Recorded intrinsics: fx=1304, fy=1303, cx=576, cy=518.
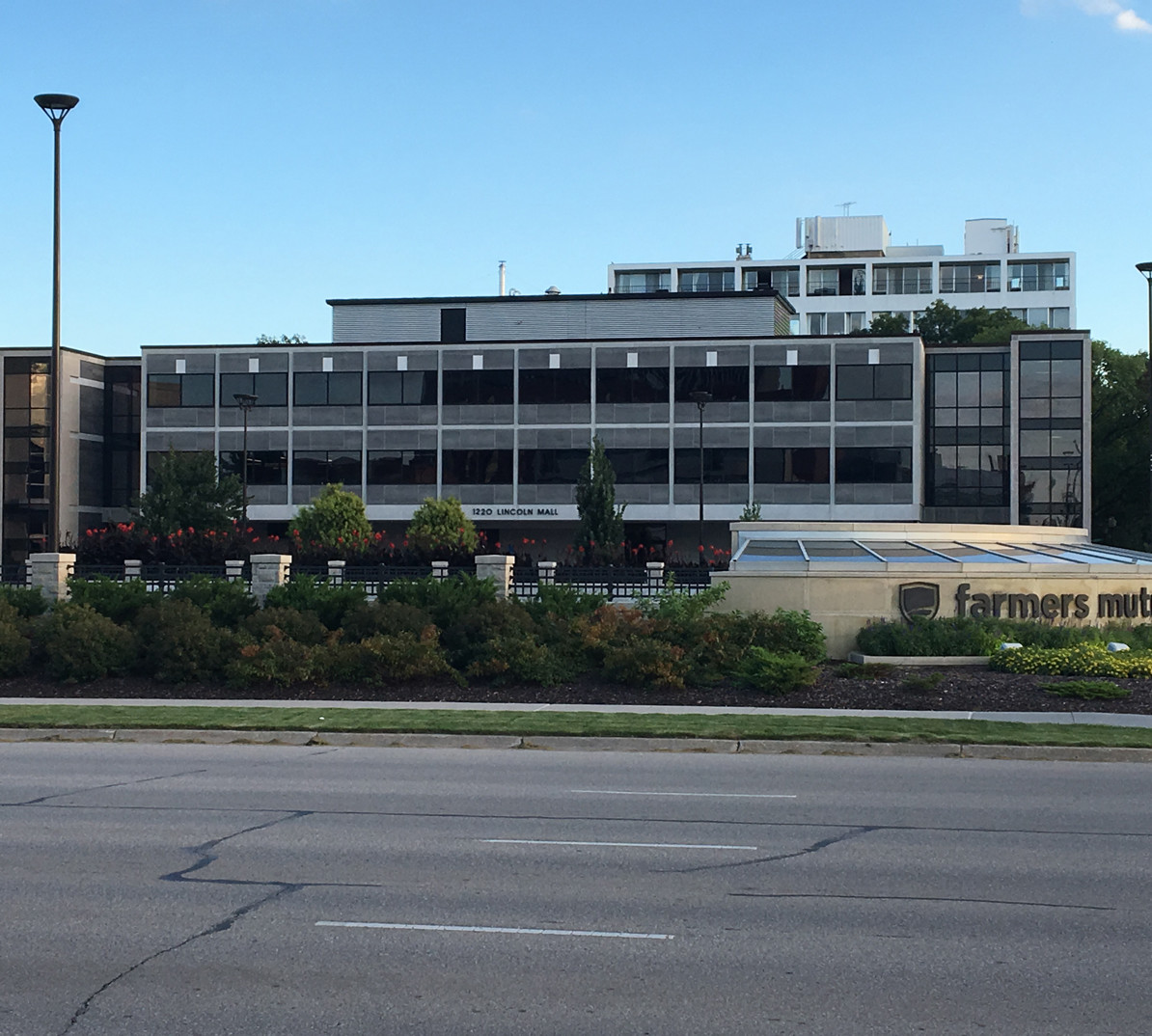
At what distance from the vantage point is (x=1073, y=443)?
6066cm

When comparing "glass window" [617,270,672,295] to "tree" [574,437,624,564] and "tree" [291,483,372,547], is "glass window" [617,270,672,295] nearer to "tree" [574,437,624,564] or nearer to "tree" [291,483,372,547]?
"tree" [574,437,624,564]

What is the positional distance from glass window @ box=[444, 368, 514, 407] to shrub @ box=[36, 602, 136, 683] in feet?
131

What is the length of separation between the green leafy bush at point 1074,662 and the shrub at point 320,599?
12.5 metres

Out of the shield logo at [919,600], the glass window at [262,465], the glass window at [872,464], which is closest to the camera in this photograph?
the shield logo at [919,600]

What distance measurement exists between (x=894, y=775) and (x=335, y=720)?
26.4 ft

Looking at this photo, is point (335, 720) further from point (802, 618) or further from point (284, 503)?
point (284, 503)

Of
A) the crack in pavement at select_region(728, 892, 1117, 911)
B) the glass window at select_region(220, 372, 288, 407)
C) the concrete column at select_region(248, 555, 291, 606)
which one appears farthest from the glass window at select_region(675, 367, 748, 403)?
the crack in pavement at select_region(728, 892, 1117, 911)

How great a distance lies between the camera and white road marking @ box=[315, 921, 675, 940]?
7605 millimetres

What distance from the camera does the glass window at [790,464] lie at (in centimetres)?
6053

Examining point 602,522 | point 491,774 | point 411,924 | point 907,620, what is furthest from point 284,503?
point 411,924

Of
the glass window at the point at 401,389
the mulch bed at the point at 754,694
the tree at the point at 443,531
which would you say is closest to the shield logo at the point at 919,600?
the mulch bed at the point at 754,694

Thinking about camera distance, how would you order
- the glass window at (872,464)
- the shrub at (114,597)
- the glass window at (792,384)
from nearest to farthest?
1. the shrub at (114,597)
2. the glass window at (872,464)
3. the glass window at (792,384)

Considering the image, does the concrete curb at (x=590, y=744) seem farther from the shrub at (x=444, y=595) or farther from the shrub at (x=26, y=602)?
the shrub at (x=26, y=602)

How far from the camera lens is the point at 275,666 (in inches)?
A: 905
